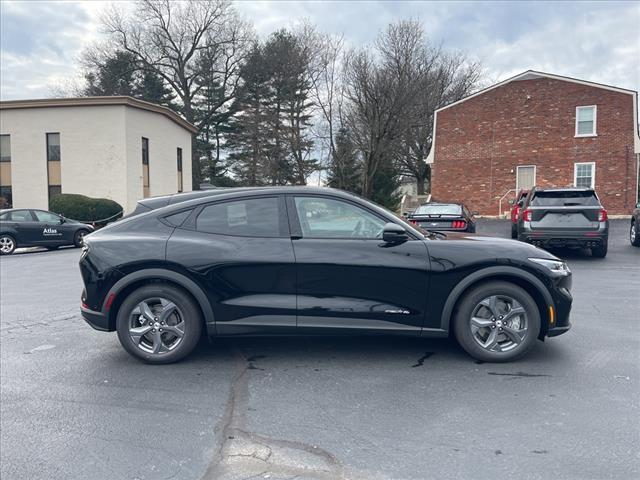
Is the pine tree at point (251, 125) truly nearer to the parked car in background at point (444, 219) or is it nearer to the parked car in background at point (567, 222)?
the parked car in background at point (444, 219)

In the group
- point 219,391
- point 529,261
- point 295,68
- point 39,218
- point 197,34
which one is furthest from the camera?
point 197,34

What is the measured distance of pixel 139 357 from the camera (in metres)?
4.86

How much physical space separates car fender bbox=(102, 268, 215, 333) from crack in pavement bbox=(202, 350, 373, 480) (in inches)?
49.3

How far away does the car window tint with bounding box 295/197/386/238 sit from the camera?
4.79 m

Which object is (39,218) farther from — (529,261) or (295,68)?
(295,68)

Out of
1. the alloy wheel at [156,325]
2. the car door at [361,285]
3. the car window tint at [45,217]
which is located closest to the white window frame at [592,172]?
the car window tint at [45,217]

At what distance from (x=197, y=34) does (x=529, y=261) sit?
4533 cm

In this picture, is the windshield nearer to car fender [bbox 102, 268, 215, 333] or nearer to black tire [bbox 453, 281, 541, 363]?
black tire [bbox 453, 281, 541, 363]

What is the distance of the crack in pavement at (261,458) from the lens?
3.01 meters

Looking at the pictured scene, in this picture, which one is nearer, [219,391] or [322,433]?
[322,433]

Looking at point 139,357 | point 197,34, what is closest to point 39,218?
point 139,357

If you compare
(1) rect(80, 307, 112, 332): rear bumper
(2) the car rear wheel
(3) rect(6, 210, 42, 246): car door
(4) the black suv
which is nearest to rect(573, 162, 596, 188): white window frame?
(3) rect(6, 210, 42, 246): car door

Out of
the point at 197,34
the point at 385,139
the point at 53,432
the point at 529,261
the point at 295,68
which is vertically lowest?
the point at 53,432

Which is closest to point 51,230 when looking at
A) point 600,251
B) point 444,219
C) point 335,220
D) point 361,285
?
point 444,219
